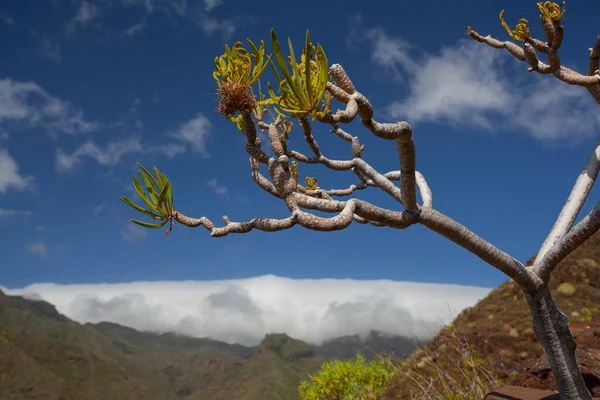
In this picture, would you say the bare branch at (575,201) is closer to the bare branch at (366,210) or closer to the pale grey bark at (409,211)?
the pale grey bark at (409,211)

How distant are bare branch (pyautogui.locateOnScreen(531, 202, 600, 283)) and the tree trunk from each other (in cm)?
22

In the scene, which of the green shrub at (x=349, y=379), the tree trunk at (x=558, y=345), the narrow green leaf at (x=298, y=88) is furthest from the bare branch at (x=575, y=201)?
the green shrub at (x=349, y=379)

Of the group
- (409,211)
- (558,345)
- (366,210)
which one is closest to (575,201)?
(558,345)

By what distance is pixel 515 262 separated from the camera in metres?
4.88

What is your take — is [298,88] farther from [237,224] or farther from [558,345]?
[558,345]

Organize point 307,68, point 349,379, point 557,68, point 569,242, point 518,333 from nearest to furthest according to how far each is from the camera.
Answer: point 307,68, point 569,242, point 557,68, point 518,333, point 349,379

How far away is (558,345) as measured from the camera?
4902 mm

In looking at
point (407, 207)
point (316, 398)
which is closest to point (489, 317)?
point (316, 398)

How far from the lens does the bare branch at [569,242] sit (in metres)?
4.65

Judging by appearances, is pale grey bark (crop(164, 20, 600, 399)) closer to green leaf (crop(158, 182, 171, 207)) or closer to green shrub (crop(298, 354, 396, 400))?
green leaf (crop(158, 182, 171, 207))

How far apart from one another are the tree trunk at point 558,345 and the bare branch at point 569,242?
0.71 feet

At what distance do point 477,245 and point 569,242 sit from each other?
103 cm

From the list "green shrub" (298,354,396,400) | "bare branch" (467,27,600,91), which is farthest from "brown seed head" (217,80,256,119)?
"green shrub" (298,354,396,400)

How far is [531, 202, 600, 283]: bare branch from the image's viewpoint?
4.65m
